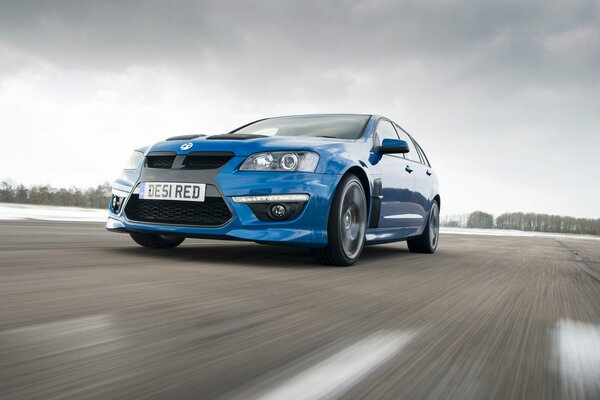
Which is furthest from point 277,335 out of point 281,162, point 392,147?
point 392,147

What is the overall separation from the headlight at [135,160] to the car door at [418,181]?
121 inches

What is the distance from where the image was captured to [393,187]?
19.4 ft

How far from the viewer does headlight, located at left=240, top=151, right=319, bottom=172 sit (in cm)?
435

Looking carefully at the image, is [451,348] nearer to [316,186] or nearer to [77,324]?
[77,324]

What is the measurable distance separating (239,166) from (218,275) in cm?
112

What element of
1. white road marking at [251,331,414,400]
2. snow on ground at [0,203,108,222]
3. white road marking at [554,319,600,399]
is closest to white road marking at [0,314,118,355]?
white road marking at [251,331,414,400]

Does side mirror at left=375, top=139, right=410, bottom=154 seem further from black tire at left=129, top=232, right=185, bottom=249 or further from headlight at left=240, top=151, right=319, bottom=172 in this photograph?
black tire at left=129, top=232, right=185, bottom=249

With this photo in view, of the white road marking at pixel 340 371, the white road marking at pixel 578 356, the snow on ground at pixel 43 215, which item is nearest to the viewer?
the white road marking at pixel 340 371

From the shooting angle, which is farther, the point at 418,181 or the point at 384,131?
the point at 418,181

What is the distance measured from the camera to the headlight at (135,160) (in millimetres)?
4812

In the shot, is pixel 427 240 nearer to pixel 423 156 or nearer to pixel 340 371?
pixel 423 156

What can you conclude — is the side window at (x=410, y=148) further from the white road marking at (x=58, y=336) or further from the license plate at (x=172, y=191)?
the white road marking at (x=58, y=336)

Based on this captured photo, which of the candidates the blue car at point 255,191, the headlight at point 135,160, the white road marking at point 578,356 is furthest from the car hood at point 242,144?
the white road marking at point 578,356

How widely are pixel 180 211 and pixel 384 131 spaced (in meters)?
2.66
